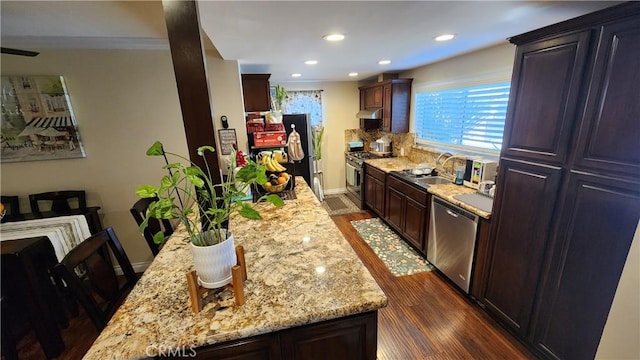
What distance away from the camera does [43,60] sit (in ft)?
7.32

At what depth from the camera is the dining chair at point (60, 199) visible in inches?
95.5

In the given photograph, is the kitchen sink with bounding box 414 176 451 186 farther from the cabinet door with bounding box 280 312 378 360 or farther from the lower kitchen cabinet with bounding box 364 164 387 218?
the cabinet door with bounding box 280 312 378 360

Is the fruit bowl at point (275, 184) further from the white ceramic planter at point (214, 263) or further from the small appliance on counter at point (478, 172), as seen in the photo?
the small appliance on counter at point (478, 172)

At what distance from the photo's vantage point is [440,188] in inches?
102

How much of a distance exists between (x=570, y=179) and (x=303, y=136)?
10.5ft

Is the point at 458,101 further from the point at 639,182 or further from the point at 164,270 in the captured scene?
the point at 164,270

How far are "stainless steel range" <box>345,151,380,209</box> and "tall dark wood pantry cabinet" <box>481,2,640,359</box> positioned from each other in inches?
102

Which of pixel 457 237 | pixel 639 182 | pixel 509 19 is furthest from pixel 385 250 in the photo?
pixel 509 19

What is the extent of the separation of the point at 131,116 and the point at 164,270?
202cm

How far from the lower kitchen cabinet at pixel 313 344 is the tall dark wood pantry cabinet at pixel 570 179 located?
1293mm

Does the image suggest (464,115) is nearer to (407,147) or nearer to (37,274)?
(407,147)

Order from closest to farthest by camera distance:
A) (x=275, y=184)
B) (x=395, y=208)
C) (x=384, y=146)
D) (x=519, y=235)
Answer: (x=519, y=235) → (x=275, y=184) → (x=395, y=208) → (x=384, y=146)

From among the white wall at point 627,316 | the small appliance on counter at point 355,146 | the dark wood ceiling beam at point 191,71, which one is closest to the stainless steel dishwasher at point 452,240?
the white wall at point 627,316

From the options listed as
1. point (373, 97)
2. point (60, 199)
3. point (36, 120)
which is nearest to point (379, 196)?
point (373, 97)
